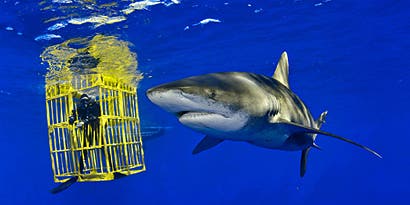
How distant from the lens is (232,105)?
352 centimetres

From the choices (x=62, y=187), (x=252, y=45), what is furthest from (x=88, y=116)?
(x=252, y=45)

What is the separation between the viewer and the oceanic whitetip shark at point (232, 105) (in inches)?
127

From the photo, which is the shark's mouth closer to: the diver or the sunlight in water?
the diver

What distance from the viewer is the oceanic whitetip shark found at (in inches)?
127

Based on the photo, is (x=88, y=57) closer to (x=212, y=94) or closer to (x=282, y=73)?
(x=282, y=73)

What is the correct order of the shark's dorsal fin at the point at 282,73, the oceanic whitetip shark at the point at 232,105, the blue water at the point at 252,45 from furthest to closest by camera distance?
the blue water at the point at 252,45 → the shark's dorsal fin at the point at 282,73 → the oceanic whitetip shark at the point at 232,105

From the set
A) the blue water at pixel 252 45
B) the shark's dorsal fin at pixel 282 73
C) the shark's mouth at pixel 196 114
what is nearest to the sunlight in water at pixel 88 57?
the blue water at pixel 252 45

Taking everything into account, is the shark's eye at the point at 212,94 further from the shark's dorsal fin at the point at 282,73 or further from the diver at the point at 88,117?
the diver at the point at 88,117

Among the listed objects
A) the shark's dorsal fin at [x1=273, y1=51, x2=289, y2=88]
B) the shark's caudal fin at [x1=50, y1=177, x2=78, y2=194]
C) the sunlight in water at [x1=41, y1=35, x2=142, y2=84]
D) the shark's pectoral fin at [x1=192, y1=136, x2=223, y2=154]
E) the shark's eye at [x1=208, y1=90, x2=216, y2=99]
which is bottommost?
the shark's caudal fin at [x1=50, y1=177, x2=78, y2=194]

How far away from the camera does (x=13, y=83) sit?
2112cm

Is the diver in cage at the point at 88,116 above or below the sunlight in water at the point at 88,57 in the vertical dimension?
below

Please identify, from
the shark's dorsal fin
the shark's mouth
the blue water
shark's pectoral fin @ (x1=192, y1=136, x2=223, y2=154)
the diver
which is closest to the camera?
the shark's mouth

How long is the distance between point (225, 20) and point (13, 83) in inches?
591

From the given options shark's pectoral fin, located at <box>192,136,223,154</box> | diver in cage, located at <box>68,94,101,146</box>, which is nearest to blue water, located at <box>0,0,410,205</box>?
diver in cage, located at <box>68,94,101,146</box>
